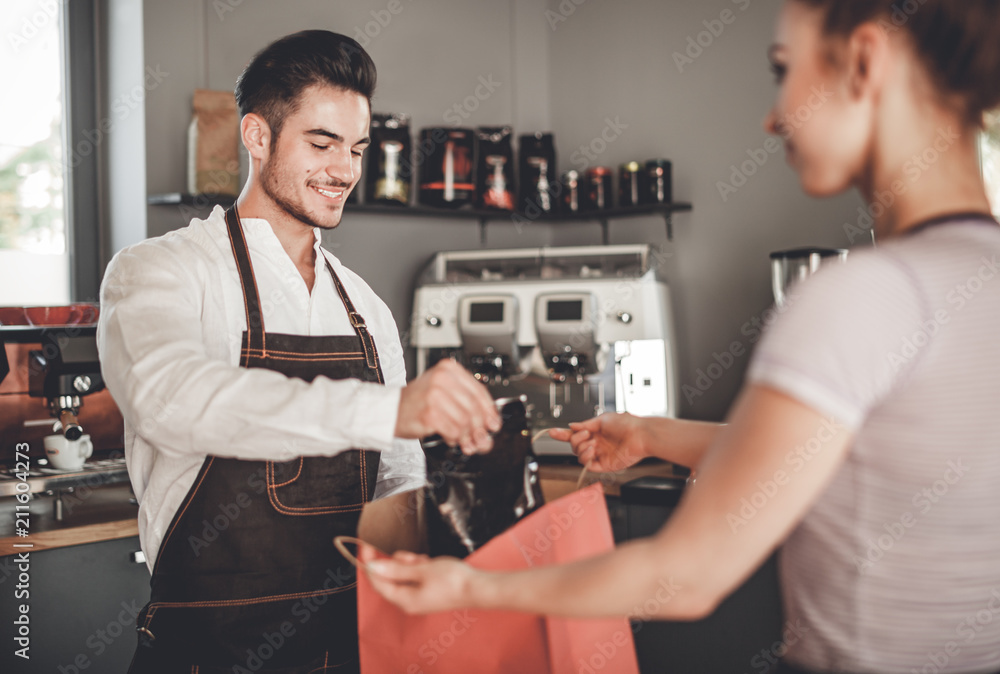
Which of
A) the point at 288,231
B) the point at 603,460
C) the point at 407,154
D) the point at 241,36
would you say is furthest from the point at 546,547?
the point at 241,36

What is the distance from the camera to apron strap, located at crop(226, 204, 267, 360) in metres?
1.39

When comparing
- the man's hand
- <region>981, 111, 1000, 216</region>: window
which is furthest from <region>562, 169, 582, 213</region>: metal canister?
the man's hand

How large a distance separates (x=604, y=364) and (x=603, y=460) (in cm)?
137

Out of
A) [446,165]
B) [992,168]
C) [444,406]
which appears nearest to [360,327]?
[444,406]

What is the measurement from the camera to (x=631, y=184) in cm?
311

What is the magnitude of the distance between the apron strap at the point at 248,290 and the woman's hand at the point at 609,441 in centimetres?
51

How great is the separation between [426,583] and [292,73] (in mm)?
1050

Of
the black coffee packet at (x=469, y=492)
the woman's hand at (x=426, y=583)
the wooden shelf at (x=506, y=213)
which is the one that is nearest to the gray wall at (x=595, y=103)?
the wooden shelf at (x=506, y=213)

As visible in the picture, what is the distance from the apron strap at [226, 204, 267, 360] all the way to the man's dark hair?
19 cm

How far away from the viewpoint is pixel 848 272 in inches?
24.9

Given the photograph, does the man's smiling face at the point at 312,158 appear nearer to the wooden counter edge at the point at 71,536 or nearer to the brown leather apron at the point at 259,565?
the brown leather apron at the point at 259,565

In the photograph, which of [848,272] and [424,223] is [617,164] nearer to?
[424,223]

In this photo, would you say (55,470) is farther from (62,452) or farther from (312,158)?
(312,158)

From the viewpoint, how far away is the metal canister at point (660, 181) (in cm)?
304
